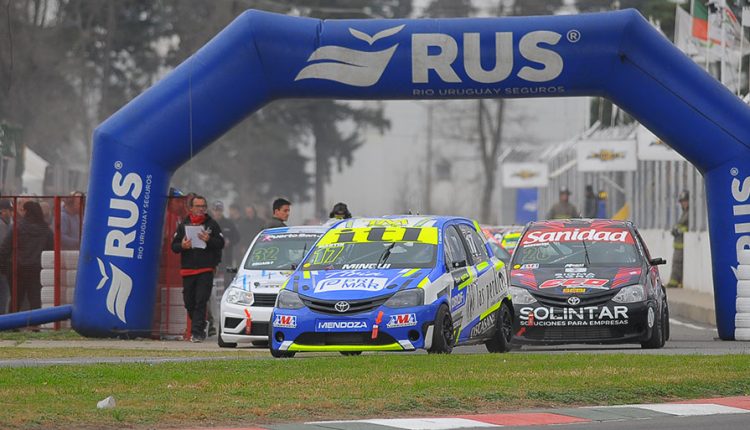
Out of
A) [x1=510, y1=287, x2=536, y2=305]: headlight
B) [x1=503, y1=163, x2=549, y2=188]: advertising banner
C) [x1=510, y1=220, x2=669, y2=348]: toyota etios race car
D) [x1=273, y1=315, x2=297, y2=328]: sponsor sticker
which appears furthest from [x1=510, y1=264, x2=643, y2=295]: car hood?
[x1=503, y1=163, x2=549, y2=188]: advertising banner

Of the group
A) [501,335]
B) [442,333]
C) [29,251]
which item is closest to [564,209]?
[29,251]

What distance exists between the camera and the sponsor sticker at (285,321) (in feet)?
53.1

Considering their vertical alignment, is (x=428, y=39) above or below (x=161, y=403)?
above

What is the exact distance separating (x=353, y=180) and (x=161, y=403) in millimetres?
47275

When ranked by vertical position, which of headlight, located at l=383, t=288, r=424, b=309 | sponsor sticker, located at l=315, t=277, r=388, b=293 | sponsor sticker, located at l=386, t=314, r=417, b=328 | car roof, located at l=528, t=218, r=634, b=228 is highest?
car roof, located at l=528, t=218, r=634, b=228

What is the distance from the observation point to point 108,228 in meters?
21.0

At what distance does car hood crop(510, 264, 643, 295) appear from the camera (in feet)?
63.2

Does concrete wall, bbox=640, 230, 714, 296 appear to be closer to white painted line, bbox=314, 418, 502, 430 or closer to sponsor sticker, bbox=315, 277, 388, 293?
sponsor sticker, bbox=315, 277, 388, 293

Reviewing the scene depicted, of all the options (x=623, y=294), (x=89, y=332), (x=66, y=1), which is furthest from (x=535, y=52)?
(x=66, y=1)

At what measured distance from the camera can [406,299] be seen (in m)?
16.1

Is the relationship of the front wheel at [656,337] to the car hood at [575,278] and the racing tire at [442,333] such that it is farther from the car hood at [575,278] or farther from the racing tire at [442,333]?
the racing tire at [442,333]

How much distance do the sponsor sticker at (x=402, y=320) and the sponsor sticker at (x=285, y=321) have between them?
950 mm

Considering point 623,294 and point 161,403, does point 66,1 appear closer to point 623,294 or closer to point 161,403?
point 623,294

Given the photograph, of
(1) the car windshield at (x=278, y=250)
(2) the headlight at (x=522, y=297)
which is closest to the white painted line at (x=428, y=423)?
(2) the headlight at (x=522, y=297)
